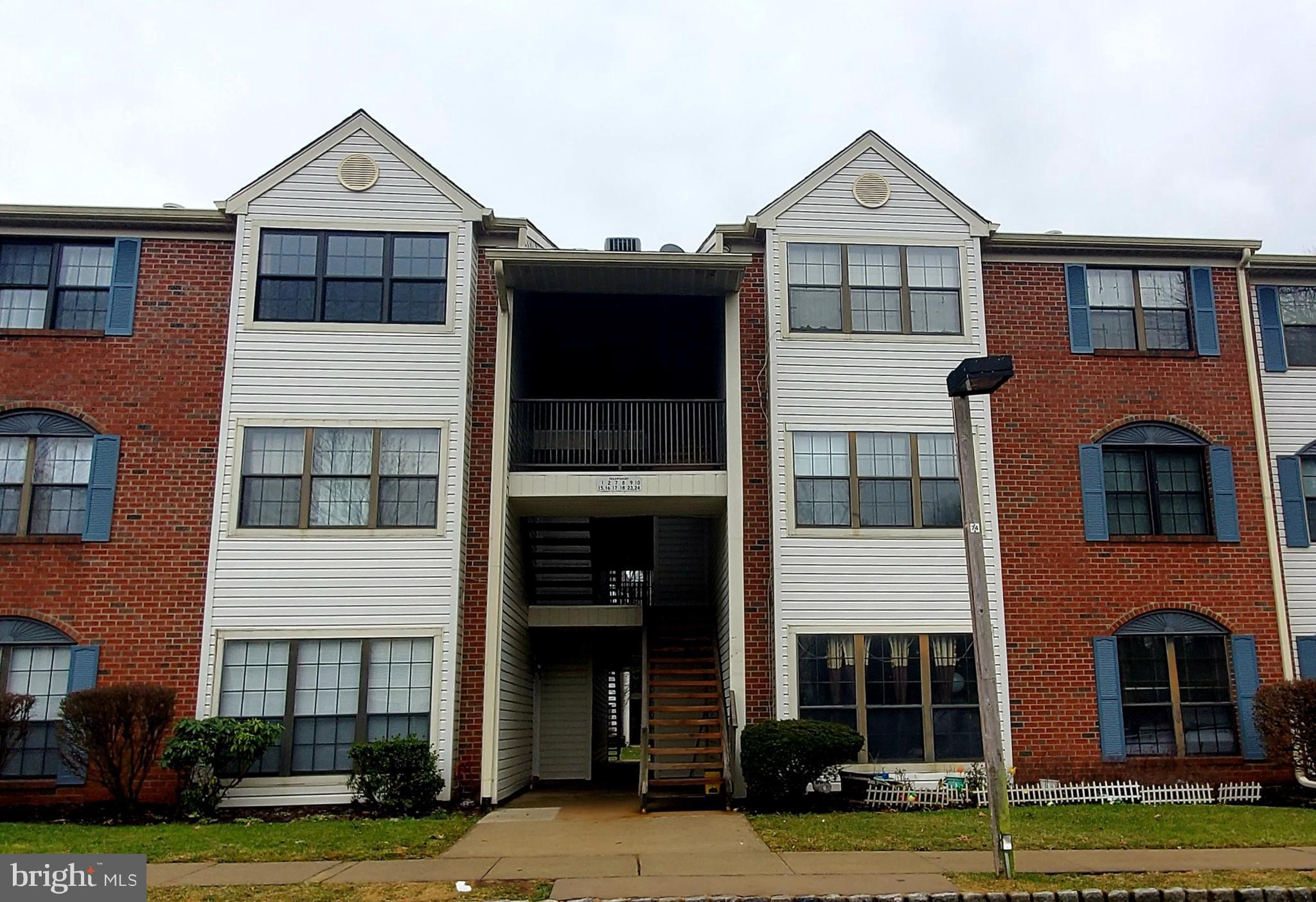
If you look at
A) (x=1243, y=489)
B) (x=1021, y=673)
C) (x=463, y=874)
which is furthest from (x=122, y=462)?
(x=1243, y=489)

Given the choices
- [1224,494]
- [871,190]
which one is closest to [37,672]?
[871,190]

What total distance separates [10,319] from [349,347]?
5.06 m

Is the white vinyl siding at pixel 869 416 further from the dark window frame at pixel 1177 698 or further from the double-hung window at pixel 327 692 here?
the double-hung window at pixel 327 692

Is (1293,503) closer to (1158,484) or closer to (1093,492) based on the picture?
(1158,484)

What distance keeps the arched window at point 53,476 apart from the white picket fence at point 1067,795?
11639 millimetres

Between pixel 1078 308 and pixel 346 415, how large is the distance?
37.6 ft

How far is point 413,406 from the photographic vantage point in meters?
15.6

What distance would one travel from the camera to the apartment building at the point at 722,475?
48.8 ft

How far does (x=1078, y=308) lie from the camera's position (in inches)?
656

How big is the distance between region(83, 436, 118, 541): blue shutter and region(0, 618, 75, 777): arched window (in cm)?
144

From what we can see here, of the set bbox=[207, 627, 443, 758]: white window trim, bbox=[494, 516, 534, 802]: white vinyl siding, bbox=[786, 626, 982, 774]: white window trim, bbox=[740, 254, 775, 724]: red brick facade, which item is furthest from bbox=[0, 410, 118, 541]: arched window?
bbox=[786, 626, 982, 774]: white window trim

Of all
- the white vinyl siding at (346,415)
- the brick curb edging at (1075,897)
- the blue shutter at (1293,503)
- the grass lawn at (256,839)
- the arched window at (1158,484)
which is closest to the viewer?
the brick curb edging at (1075,897)

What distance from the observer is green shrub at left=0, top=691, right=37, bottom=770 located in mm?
13859

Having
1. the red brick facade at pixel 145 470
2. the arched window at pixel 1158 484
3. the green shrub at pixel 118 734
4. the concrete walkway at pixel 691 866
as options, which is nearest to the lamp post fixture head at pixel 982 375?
the concrete walkway at pixel 691 866
